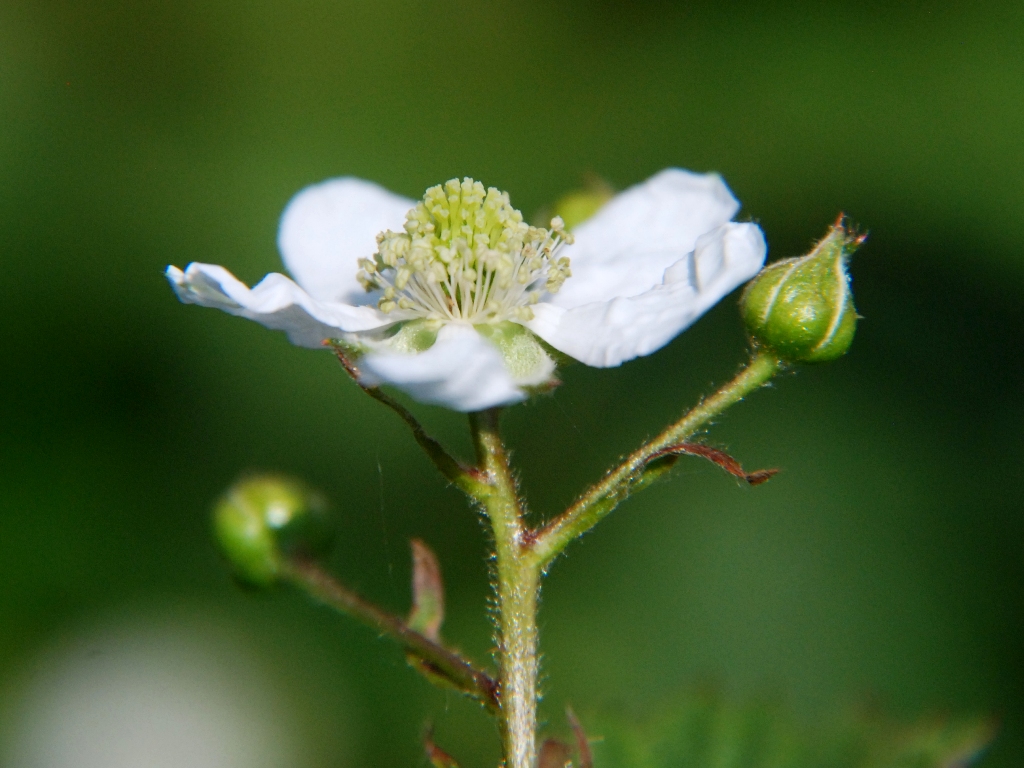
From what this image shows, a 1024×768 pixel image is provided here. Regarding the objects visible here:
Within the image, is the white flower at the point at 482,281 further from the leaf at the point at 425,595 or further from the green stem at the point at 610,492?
the leaf at the point at 425,595

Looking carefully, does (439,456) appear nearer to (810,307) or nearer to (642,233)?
(810,307)

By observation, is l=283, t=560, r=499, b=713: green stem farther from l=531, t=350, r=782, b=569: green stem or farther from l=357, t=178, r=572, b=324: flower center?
l=357, t=178, r=572, b=324: flower center

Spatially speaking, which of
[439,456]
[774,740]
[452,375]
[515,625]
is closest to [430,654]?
[515,625]

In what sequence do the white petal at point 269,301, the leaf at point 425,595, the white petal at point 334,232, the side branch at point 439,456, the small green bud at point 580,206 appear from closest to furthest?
the side branch at point 439,456 → the white petal at point 269,301 → the leaf at point 425,595 → the white petal at point 334,232 → the small green bud at point 580,206

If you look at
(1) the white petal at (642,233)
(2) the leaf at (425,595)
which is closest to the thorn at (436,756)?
(2) the leaf at (425,595)

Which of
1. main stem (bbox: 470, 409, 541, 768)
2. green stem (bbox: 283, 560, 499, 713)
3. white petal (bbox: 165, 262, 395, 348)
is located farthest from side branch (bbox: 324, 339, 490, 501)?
green stem (bbox: 283, 560, 499, 713)

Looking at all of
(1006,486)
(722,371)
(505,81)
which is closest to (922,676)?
(1006,486)

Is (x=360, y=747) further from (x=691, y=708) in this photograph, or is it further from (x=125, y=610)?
(x=691, y=708)
